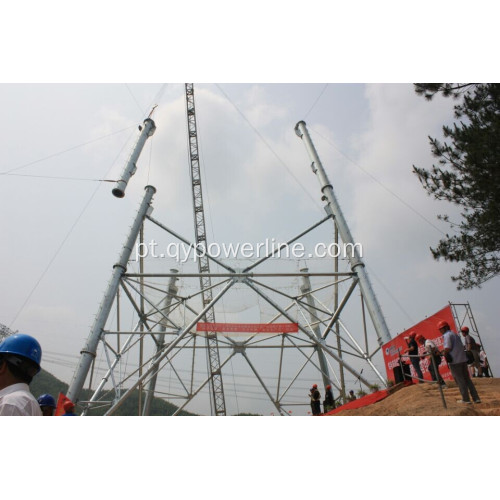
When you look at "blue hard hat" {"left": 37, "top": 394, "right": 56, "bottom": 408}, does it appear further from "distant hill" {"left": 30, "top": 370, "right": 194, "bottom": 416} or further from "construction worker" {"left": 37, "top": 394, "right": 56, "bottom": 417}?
"distant hill" {"left": 30, "top": 370, "right": 194, "bottom": 416}

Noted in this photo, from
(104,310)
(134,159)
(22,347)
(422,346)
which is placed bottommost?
(22,347)

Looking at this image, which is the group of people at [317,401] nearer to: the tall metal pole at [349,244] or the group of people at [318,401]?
the group of people at [318,401]

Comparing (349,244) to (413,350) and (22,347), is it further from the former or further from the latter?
(22,347)

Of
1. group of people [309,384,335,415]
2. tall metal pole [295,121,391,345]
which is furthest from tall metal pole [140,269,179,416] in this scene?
tall metal pole [295,121,391,345]

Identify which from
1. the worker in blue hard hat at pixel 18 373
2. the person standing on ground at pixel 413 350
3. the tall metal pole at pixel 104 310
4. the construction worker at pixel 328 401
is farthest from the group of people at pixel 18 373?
the construction worker at pixel 328 401

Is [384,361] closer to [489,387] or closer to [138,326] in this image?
[489,387]

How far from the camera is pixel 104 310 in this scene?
43.8 feet

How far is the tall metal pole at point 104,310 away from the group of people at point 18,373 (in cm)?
1049

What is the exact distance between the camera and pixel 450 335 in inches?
274

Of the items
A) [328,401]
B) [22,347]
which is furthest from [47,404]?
[328,401]

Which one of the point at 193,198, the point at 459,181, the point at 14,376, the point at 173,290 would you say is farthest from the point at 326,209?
the point at 193,198

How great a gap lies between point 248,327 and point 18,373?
591 inches

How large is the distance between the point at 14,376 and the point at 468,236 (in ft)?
47.0

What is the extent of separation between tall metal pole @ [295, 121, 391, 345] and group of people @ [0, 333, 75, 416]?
12.0 meters
